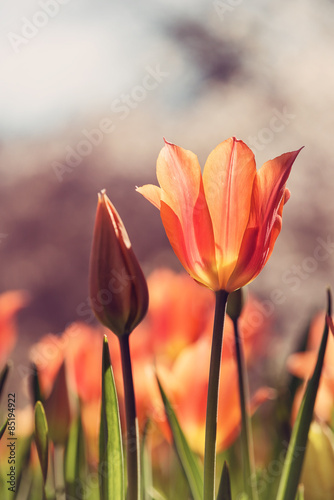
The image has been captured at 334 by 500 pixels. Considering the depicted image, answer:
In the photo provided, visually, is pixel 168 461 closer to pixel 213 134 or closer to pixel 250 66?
pixel 213 134

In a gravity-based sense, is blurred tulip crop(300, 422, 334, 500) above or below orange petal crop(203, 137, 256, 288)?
below

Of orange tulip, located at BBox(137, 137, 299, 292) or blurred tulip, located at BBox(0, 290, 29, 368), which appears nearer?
orange tulip, located at BBox(137, 137, 299, 292)

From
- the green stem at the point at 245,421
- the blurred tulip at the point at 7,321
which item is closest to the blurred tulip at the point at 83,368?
the blurred tulip at the point at 7,321

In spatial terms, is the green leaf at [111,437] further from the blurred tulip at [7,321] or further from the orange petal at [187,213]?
the blurred tulip at [7,321]

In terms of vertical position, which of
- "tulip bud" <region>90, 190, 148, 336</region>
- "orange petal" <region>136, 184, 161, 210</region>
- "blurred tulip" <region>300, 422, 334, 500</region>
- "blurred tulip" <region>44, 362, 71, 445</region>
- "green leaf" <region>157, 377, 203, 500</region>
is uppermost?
"orange petal" <region>136, 184, 161, 210</region>

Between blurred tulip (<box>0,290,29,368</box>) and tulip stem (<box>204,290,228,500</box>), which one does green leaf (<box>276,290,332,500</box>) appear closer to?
tulip stem (<box>204,290,228,500</box>)

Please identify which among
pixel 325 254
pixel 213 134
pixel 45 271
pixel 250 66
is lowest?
pixel 325 254

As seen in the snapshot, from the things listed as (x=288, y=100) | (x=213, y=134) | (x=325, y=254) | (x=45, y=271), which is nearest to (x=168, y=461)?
(x=45, y=271)

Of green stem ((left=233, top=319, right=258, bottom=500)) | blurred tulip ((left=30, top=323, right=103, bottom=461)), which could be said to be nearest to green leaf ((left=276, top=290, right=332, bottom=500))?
green stem ((left=233, top=319, right=258, bottom=500))
